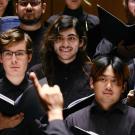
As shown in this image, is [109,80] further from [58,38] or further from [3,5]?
[3,5]

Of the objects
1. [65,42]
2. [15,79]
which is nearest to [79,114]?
[15,79]

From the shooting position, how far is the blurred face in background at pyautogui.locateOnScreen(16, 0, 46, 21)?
195 cm

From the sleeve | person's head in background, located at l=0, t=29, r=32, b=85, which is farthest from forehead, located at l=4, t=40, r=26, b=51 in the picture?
the sleeve

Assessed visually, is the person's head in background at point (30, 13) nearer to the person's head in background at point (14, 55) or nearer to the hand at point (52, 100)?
the person's head in background at point (14, 55)

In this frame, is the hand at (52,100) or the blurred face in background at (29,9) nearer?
the hand at (52,100)

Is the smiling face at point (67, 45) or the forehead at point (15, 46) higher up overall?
the forehead at point (15, 46)

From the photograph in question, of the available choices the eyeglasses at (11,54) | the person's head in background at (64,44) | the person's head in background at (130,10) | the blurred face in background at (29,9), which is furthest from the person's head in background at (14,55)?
the person's head in background at (130,10)

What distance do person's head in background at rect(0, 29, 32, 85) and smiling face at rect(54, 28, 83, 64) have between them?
0.49 feet

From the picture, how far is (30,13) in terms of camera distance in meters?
1.95

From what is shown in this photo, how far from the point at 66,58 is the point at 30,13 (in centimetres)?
41

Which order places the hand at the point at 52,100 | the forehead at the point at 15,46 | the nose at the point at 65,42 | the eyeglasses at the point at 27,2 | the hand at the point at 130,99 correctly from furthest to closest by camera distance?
1. the eyeglasses at the point at 27,2
2. the nose at the point at 65,42
3. the forehead at the point at 15,46
4. the hand at the point at 130,99
5. the hand at the point at 52,100

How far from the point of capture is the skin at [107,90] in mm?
1303

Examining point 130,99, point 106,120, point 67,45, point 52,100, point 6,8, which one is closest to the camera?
point 52,100

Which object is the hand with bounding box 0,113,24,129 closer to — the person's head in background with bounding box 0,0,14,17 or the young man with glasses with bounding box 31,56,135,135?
the young man with glasses with bounding box 31,56,135,135
